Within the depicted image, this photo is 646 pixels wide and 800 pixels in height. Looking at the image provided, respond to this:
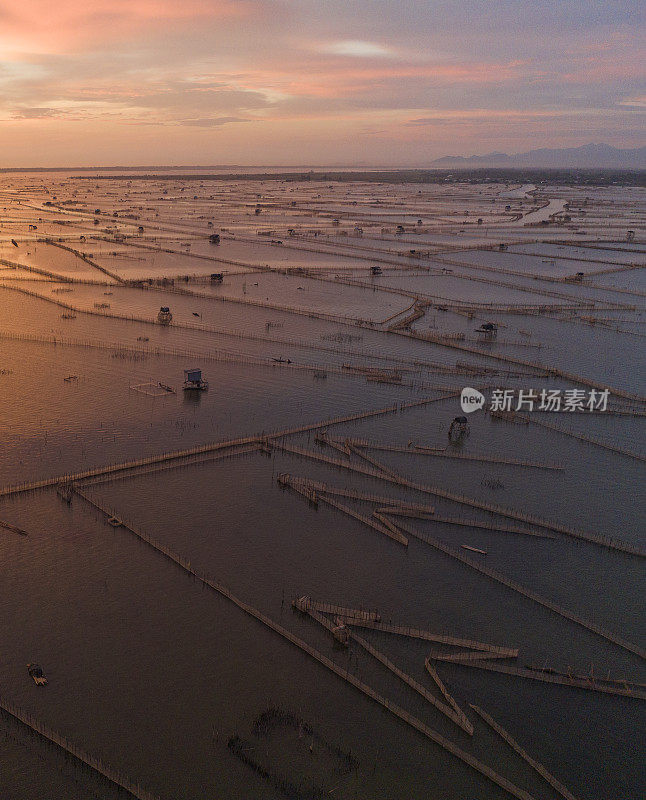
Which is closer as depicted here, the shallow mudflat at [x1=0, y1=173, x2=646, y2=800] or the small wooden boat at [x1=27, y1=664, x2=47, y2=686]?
the shallow mudflat at [x1=0, y1=173, x2=646, y2=800]

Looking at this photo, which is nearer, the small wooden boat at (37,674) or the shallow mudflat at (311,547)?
the shallow mudflat at (311,547)

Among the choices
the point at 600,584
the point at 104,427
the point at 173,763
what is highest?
the point at 104,427

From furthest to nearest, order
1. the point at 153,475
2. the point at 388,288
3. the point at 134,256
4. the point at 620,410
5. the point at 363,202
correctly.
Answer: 1. the point at 363,202
2. the point at 134,256
3. the point at 388,288
4. the point at 620,410
5. the point at 153,475

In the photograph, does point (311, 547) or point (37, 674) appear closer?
point (37, 674)

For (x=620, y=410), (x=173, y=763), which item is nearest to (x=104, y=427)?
(x=173, y=763)

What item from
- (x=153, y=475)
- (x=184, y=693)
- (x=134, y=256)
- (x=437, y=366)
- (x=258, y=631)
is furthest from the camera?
(x=134, y=256)

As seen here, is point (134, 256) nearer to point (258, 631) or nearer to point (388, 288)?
point (388, 288)

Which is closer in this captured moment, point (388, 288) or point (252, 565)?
point (252, 565)

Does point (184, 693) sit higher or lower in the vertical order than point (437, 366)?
lower

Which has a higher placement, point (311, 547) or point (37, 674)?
point (311, 547)

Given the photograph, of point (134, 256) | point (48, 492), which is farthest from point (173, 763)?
point (134, 256)
